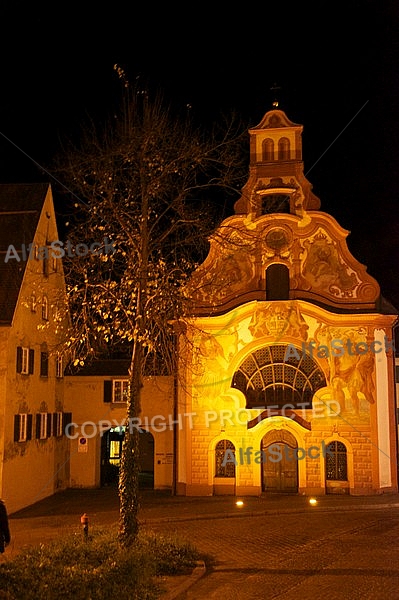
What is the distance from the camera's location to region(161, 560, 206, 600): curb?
12.5m

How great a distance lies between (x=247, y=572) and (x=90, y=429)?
57.4 ft

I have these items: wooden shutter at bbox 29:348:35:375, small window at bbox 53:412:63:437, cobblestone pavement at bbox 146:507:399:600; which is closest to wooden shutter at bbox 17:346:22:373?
wooden shutter at bbox 29:348:35:375

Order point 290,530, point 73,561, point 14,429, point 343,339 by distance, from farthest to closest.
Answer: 1. point 343,339
2. point 14,429
3. point 290,530
4. point 73,561

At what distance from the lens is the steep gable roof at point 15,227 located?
2530 cm

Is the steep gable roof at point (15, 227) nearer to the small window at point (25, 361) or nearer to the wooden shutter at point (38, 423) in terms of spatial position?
the small window at point (25, 361)

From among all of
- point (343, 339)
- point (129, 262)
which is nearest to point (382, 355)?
point (343, 339)

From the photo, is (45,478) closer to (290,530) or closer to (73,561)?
(290,530)

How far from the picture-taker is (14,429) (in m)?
25.0

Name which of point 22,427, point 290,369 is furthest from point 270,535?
point 22,427

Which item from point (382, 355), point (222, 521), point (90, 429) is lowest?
point (222, 521)

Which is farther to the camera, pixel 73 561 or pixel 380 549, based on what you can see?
pixel 380 549

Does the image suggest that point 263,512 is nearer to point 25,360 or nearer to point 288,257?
point 288,257

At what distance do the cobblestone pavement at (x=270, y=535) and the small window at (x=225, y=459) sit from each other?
1285 mm

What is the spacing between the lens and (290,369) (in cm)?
2817
